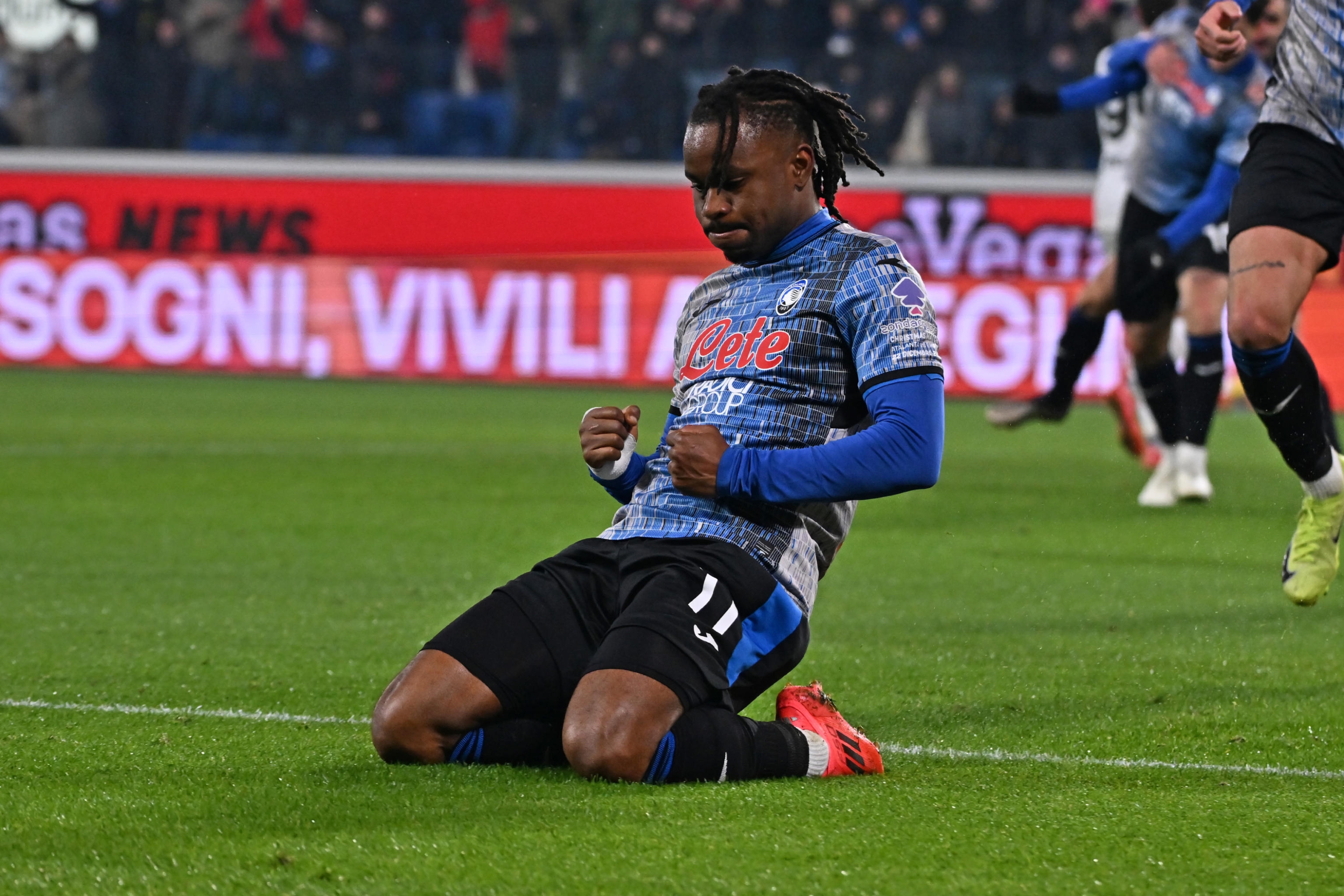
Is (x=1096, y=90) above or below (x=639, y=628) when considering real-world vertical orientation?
above

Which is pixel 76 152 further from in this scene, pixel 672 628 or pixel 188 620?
pixel 672 628

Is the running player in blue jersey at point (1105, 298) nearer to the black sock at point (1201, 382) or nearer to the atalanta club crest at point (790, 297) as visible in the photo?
the black sock at point (1201, 382)

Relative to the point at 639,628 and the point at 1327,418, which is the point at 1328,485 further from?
the point at 639,628

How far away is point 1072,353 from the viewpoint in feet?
24.3

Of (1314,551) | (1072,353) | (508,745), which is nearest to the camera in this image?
(508,745)

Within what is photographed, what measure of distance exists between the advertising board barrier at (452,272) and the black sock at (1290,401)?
366 inches

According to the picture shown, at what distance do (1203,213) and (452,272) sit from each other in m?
8.71

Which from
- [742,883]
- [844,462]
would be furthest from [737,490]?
[742,883]

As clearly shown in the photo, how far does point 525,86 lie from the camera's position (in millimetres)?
16516

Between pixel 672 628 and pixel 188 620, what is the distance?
242 cm

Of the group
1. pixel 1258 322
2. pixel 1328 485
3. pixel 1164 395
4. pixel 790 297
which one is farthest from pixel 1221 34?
pixel 1164 395

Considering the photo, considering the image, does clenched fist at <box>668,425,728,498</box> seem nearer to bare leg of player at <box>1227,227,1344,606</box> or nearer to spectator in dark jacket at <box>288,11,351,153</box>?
bare leg of player at <box>1227,227,1344,606</box>

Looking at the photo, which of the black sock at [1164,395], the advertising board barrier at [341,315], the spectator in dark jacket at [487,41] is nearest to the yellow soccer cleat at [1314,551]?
the black sock at [1164,395]

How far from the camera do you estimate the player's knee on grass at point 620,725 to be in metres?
3.13
